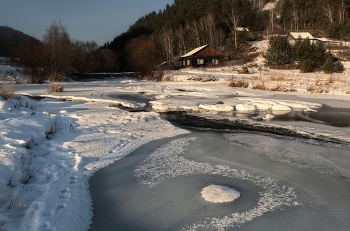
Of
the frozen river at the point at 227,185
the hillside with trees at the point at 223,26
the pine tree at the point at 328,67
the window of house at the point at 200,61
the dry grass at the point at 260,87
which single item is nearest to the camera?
the frozen river at the point at 227,185

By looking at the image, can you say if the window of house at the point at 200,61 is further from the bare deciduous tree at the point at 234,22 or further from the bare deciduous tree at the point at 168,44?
the bare deciduous tree at the point at 168,44

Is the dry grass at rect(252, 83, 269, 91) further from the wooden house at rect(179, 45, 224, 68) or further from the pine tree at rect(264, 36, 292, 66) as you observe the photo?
the wooden house at rect(179, 45, 224, 68)

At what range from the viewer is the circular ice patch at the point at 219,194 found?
3.40m

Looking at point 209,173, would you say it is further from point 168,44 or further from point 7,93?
point 168,44

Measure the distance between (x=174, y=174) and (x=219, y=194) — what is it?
93cm

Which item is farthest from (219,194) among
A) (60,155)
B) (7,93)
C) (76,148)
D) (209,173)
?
(7,93)

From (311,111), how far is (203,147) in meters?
5.99

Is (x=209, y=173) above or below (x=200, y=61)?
below

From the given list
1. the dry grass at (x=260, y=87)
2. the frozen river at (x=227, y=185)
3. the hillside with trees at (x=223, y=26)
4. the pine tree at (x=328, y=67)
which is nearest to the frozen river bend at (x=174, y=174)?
the frozen river at (x=227, y=185)

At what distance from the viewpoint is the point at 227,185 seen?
150 inches

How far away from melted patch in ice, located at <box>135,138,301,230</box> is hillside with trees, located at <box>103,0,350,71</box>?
1805 inches

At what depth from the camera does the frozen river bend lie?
2.99 meters

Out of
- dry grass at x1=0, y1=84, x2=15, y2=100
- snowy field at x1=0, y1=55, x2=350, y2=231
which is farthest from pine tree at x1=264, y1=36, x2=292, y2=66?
dry grass at x1=0, y1=84, x2=15, y2=100

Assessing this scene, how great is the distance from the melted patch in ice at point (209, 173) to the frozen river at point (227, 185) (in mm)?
10
